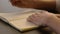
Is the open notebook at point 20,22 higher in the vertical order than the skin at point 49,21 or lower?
lower

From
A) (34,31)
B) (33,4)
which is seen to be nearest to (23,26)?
(34,31)

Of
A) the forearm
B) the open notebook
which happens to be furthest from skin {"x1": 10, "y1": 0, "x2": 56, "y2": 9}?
the forearm

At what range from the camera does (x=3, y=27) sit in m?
0.54

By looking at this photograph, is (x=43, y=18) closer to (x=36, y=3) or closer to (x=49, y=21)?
(x=49, y=21)

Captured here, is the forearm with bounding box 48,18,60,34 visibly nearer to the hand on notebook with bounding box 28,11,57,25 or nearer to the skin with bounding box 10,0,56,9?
the hand on notebook with bounding box 28,11,57,25

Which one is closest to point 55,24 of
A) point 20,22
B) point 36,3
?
point 20,22

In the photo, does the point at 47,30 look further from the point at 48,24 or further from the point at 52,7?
the point at 52,7

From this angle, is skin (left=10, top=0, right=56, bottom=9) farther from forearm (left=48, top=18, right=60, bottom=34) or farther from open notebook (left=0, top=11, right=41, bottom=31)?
forearm (left=48, top=18, right=60, bottom=34)

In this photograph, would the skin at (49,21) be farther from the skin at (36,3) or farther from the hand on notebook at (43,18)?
the skin at (36,3)

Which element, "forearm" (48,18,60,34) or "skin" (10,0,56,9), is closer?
"forearm" (48,18,60,34)

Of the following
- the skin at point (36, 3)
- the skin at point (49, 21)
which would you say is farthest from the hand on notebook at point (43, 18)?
the skin at point (36, 3)

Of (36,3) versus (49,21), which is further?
(36,3)

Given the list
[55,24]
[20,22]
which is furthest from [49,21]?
[20,22]

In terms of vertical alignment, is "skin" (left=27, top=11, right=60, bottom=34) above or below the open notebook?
above
